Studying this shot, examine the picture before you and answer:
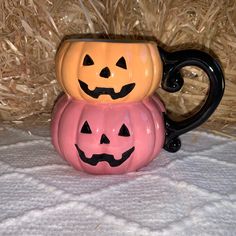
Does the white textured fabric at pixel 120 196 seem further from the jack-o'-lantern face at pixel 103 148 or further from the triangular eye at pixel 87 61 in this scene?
the triangular eye at pixel 87 61

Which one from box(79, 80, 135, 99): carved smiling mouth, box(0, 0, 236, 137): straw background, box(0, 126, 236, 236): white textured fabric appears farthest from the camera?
Result: box(0, 0, 236, 137): straw background

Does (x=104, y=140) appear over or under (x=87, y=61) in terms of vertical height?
under

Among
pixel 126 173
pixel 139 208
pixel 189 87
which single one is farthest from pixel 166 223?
pixel 189 87

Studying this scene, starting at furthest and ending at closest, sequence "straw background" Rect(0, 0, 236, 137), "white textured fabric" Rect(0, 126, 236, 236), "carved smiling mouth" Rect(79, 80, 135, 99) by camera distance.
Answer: "straw background" Rect(0, 0, 236, 137) → "carved smiling mouth" Rect(79, 80, 135, 99) → "white textured fabric" Rect(0, 126, 236, 236)

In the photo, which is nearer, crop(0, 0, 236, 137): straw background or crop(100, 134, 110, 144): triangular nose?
crop(100, 134, 110, 144): triangular nose

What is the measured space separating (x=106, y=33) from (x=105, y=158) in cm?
33

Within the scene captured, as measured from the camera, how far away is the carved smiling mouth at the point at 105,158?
66 centimetres

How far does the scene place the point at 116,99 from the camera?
25.7 inches

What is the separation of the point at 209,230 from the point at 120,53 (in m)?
0.27

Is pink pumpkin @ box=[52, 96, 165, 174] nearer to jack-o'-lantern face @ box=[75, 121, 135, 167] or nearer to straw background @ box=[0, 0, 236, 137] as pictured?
jack-o'-lantern face @ box=[75, 121, 135, 167]

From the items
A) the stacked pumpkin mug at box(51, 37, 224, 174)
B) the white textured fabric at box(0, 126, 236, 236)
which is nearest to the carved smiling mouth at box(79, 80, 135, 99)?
the stacked pumpkin mug at box(51, 37, 224, 174)

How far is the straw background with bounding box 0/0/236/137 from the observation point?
2.77 feet

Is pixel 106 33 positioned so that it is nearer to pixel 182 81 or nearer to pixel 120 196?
pixel 182 81

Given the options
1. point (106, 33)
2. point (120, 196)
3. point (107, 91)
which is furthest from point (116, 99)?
point (106, 33)
